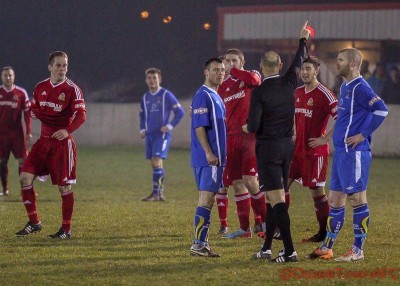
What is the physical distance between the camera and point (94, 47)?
3559cm

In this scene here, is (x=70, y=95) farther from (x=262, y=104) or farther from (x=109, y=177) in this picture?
(x=109, y=177)

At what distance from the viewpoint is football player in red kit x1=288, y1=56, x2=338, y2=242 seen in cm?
1145

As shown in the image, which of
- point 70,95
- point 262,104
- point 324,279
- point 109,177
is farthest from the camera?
point 109,177

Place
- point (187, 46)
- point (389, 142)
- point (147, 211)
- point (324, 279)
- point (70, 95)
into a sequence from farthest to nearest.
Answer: point (187, 46) → point (389, 142) → point (147, 211) → point (70, 95) → point (324, 279)

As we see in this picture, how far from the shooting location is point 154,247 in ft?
35.5

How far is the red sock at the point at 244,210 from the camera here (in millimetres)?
11867

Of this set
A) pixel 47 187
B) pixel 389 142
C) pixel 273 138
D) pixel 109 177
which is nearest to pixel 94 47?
pixel 389 142

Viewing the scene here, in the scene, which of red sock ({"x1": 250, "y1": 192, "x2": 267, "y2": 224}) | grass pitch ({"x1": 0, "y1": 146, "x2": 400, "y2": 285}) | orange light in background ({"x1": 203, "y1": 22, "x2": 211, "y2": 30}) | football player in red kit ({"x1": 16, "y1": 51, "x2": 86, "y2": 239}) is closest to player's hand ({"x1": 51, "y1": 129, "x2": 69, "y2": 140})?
football player in red kit ({"x1": 16, "y1": 51, "x2": 86, "y2": 239})

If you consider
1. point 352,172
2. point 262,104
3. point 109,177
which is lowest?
point 109,177

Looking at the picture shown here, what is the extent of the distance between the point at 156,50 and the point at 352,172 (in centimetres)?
2602

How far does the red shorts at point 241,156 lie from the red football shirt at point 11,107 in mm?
6594

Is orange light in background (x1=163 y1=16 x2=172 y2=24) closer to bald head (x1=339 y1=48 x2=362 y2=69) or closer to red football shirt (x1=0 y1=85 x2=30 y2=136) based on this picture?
red football shirt (x1=0 y1=85 x2=30 y2=136)

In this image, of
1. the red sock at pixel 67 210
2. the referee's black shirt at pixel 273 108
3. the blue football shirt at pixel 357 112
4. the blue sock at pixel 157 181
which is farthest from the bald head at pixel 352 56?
the blue sock at pixel 157 181

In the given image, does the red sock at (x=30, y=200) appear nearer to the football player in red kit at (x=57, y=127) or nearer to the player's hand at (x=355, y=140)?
the football player in red kit at (x=57, y=127)
